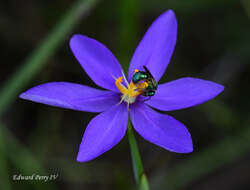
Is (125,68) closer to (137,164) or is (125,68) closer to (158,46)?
(158,46)

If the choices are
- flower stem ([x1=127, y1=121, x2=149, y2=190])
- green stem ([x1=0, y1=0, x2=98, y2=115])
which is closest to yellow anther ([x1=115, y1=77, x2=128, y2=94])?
flower stem ([x1=127, y1=121, x2=149, y2=190])

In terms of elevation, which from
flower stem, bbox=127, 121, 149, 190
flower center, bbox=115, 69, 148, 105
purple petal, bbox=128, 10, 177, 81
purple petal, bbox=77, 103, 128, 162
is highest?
purple petal, bbox=128, 10, 177, 81

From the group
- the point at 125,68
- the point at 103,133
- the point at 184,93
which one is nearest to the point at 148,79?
the point at 184,93

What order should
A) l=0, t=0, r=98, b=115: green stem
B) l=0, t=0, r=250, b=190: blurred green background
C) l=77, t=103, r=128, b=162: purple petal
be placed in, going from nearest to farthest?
1. l=77, t=103, r=128, b=162: purple petal
2. l=0, t=0, r=98, b=115: green stem
3. l=0, t=0, r=250, b=190: blurred green background

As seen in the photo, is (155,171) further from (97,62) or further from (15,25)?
(15,25)

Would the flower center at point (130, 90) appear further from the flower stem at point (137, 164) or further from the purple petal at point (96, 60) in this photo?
the flower stem at point (137, 164)

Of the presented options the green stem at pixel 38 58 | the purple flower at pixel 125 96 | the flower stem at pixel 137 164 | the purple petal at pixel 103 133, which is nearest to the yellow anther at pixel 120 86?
the purple flower at pixel 125 96

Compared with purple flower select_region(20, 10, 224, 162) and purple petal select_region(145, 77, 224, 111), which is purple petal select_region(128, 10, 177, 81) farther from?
purple petal select_region(145, 77, 224, 111)

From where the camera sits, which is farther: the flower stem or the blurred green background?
the blurred green background

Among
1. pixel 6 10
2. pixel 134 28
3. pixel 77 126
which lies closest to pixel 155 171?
pixel 77 126
